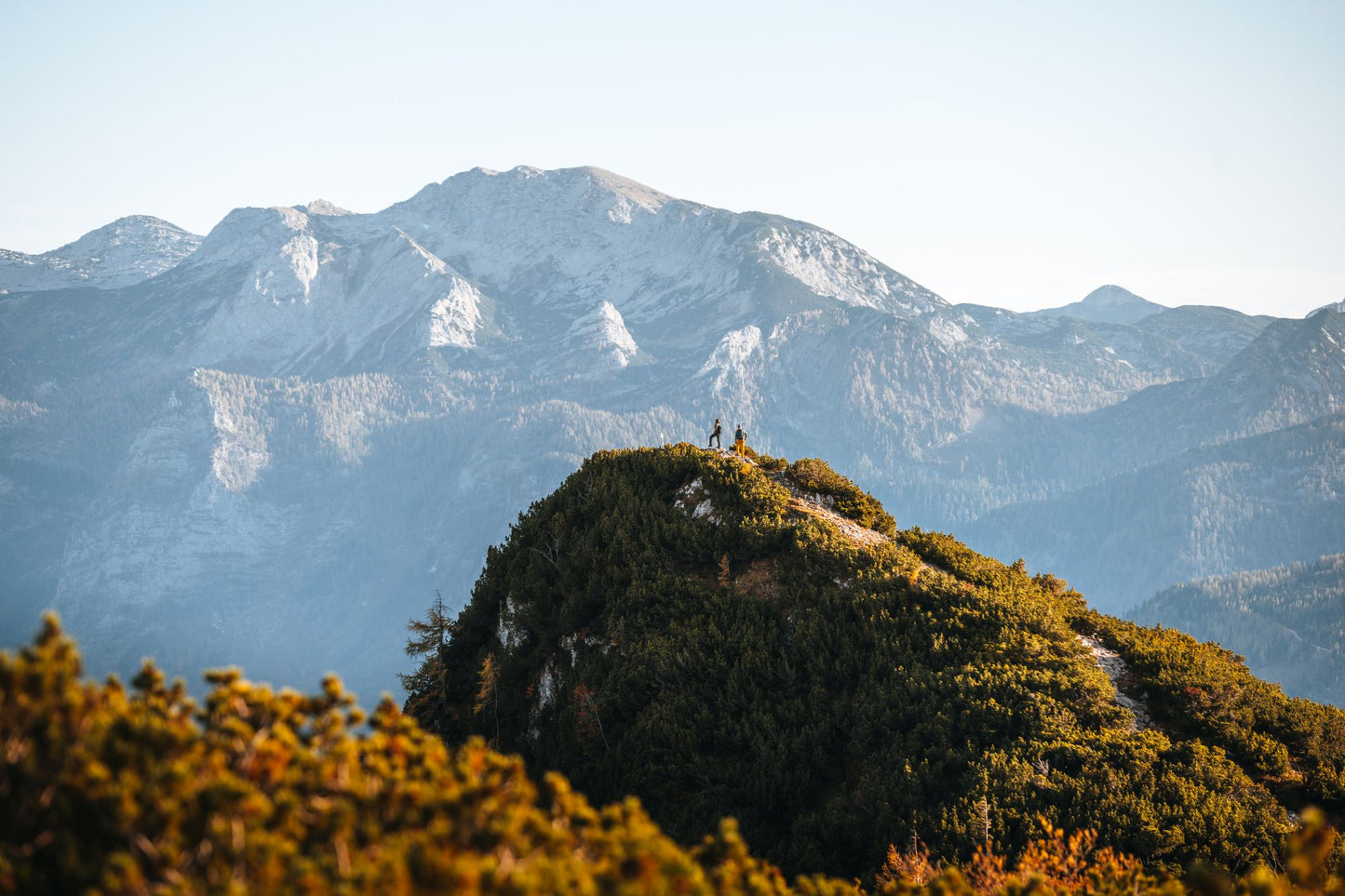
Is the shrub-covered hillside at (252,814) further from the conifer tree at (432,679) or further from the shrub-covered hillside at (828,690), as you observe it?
the conifer tree at (432,679)

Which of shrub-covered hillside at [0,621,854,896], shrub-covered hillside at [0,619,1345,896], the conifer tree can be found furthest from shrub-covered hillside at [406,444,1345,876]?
shrub-covered hillside at [0,621,854,896]

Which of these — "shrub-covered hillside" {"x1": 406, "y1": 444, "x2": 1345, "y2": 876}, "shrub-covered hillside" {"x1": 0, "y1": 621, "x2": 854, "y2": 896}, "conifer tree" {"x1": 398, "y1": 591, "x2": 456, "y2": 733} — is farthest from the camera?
"conifer tree" {"x1": 398, "y1": 591, "x2": 456, "y2": 733}

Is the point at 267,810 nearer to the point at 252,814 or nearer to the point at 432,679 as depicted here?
the point at 252,814

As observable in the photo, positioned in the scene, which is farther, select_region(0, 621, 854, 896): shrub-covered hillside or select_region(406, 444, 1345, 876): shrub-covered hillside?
select_region(406, 444, 1345, 876): shrub-covered hillside

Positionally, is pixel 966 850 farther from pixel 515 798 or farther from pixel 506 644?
pixel 506 644

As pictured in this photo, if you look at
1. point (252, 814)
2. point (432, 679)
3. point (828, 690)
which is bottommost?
point (828, 690)

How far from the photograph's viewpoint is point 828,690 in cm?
3662

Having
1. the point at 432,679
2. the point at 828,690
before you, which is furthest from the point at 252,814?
the point at 432,679

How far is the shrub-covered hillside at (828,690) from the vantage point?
30016mm

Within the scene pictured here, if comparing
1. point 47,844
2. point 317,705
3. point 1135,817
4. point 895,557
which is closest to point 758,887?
point 317,705

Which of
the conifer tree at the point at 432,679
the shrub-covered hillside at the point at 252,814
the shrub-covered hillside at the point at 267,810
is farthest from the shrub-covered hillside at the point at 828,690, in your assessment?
the shrub-covered hillside at the point at 252,814

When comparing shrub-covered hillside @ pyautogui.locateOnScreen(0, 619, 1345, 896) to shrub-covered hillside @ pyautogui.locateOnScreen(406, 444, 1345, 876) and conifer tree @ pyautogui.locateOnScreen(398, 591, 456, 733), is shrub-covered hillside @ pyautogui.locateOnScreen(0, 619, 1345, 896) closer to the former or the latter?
shrub-covered hillside @ pyautogui.locateOnScreen(406, 444, 1345, 876)

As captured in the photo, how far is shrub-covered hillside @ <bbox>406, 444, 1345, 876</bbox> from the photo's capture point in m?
30.0

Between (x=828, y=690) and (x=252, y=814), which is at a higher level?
(x=252, y=814)
